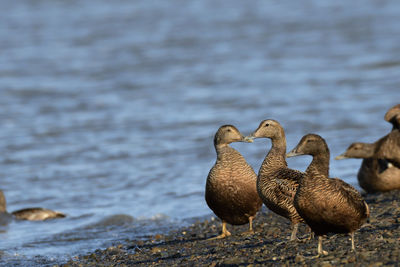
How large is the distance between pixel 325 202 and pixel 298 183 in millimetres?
1111

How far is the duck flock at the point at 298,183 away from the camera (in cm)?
617

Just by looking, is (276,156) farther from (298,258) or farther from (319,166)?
(298,258)

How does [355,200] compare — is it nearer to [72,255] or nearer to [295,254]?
[295,254]

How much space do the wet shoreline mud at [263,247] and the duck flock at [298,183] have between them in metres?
0.23

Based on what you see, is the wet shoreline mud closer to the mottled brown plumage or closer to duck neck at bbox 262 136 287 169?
the mottled brown plumage

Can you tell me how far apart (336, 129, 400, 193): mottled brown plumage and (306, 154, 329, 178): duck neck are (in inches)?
140

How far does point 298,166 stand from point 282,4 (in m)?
24.2

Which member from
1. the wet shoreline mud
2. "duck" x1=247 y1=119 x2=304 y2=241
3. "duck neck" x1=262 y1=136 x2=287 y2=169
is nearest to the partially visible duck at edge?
the wet shoreline mud

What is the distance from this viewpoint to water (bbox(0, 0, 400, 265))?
36.3ft

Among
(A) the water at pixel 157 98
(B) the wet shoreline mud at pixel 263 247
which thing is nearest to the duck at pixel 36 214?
(A) the water at pixel 157 98

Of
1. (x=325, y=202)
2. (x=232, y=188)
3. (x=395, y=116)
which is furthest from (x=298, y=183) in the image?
(x=395, y=116)

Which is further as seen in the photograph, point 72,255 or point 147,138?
point 147,138

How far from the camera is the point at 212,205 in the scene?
8094 mm

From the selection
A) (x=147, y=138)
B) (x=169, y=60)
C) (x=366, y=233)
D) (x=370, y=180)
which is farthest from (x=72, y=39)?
(x=366, y=233)
